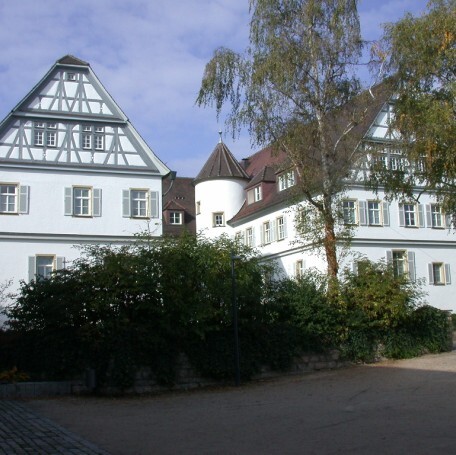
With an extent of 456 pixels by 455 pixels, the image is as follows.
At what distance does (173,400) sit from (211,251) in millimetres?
4331

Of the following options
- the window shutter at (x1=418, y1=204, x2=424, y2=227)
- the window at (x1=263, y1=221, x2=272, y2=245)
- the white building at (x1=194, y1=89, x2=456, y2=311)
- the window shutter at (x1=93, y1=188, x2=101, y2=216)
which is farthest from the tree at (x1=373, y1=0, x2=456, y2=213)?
the window at (x1=263, y1=221, x2=272, y2=245)

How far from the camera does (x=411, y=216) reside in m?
42.1

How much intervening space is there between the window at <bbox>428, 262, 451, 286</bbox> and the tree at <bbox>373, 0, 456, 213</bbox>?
2171 centimetres

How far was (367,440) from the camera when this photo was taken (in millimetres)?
9148

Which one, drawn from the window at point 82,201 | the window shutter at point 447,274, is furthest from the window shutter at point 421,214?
the window at point 82,201

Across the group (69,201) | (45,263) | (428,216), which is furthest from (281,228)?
(45,263)

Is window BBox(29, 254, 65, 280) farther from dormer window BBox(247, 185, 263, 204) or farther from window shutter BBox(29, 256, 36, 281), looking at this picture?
dormer window BBox(247, 185, 263, 204)

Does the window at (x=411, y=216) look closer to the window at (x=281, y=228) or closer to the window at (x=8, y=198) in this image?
the window at (x=281, y=228)

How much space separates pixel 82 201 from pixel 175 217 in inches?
827

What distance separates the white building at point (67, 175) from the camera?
105ft

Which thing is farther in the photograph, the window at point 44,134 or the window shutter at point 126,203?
the window shutter at point 126,203

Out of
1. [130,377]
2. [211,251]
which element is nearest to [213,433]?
[130,377]

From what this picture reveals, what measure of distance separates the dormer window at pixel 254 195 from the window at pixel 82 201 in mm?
17591

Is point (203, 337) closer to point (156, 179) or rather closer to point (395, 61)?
point (395, 61)
